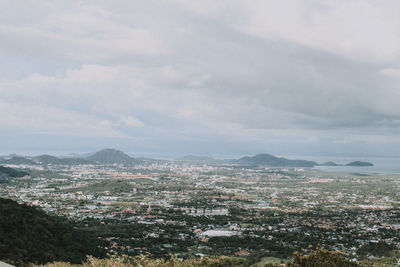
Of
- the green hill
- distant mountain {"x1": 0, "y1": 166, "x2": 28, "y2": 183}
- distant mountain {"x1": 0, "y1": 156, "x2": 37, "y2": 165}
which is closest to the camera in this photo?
the green hill

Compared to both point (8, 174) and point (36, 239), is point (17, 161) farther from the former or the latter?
point (36, 239)

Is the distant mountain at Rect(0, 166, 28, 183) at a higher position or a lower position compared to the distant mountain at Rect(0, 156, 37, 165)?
lower

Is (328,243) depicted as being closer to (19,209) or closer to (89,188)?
(19,209)

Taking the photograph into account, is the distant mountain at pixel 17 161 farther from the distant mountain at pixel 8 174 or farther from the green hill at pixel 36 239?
the green hill at pixel 36 239

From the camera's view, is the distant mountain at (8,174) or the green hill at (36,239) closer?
the green hill at (36,239)

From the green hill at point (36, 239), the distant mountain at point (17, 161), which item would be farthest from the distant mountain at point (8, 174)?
→ the green hill at point (36, 239)

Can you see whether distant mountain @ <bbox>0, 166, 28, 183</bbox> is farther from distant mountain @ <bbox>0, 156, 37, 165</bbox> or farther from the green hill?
the green hill

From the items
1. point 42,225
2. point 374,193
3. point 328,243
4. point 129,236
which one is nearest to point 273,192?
point 374,193

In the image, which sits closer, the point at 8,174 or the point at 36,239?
the point at 36,239

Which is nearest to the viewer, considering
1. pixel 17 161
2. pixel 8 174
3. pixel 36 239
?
pixel 36 239

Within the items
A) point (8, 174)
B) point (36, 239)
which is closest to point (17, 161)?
point (8, 174)

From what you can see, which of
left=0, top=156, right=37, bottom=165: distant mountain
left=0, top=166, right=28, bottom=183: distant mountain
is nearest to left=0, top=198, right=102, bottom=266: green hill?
left=0, top=166, right=28, bottom=183: distant mountain

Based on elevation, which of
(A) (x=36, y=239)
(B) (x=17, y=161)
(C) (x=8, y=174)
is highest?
(B) (x=17, y=161)
